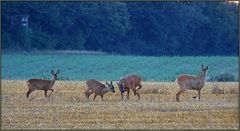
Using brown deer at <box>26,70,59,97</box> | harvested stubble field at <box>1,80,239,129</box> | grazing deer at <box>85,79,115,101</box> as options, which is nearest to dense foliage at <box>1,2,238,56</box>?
brown deer at <box>26,70,59,97</box>

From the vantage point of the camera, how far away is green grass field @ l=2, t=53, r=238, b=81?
50312 millimetres

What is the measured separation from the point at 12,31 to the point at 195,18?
13.6m

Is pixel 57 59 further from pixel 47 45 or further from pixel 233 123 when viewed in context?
pixel 233 123

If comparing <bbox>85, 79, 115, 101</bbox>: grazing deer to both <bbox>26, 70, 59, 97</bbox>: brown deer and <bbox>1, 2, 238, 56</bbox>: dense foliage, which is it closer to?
<bbox>26, 70, 59, 97</bbox>: brown deer

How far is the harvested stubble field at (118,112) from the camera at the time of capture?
1683cm

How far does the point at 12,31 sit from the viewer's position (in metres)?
55.8

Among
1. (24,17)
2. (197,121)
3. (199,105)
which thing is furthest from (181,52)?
(197,121)

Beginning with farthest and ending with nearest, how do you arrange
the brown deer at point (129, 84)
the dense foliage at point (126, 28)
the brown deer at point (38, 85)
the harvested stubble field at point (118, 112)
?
the dense foliage at point (126, 28) < the brown deer at point (129, 84) < the brown deer at point (38, 85) < the harvested stubble field at point (118, 112)

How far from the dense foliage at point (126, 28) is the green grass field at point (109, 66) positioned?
3560 millimetres

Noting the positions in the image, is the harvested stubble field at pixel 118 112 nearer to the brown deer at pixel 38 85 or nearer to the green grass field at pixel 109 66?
the brown deer at pixel 38 85

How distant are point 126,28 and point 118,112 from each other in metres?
40.2

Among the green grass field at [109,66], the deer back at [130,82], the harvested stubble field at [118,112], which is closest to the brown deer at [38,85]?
the harvested stubble field at [118,112]

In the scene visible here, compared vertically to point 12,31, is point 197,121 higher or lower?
lower

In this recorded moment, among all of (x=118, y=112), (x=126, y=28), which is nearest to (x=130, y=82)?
(x=118, y=112)
